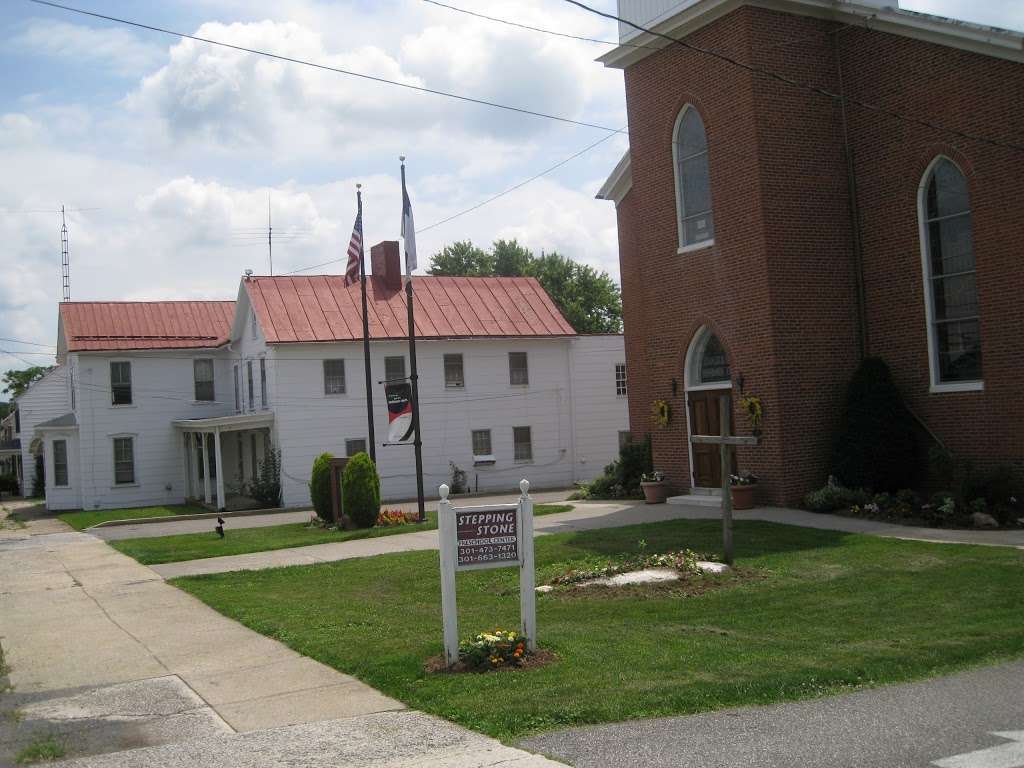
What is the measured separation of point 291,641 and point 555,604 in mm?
2891

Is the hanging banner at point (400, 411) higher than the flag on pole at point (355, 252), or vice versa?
the flag on pole at point (355, 252)

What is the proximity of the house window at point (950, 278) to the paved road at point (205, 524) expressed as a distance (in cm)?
1099

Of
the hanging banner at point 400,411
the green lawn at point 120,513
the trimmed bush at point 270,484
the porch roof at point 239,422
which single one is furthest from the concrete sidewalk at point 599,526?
the porch roof at point 239,422

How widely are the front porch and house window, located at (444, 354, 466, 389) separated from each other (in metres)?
6.52

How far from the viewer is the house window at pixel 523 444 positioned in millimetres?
38438

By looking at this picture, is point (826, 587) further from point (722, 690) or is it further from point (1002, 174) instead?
point (1002, 174)

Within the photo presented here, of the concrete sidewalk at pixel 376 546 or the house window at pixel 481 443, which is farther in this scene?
the house window at pixel 481 443

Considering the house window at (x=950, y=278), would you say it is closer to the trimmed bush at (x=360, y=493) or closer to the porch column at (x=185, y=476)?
the trimmed bush at (x=360, y=493)

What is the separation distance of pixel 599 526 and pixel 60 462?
96.3ft

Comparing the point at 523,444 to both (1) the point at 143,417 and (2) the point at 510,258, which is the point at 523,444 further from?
(2) the point at 510,258

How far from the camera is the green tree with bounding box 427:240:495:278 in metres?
75.5

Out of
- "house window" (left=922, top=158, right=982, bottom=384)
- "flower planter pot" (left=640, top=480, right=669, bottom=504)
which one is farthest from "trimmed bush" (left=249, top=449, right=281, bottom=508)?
"house window" (left=922, top=158, right=982, bottom=384)

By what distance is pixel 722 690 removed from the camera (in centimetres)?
747

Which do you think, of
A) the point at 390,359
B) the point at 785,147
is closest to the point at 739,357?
the point at 785,147
